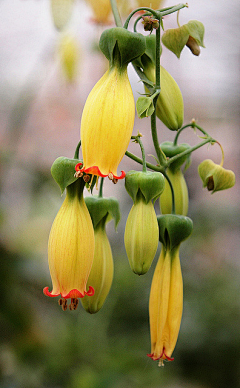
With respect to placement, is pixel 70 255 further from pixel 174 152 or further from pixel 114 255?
pixel 114 255

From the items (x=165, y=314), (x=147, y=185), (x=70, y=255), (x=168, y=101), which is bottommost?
(x=165, y=314)

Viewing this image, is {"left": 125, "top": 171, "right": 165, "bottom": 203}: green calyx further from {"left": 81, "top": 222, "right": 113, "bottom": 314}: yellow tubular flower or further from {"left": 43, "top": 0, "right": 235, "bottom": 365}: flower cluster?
{"left": 81, "top": 222, "right": 113, "bottom": 314}: yellow tubular flower

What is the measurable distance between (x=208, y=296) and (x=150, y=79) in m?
1.19

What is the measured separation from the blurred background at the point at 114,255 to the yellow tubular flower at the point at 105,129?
300 mm

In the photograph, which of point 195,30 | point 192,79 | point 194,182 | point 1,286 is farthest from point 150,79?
point 192,79

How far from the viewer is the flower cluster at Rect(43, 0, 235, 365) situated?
488 millimetres

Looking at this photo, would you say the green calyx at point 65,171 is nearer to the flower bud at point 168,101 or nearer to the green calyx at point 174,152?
the flower bud at point 168,101

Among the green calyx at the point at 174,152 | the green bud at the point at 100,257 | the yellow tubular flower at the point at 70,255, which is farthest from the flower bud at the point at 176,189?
the yellow tubular flower at the point at 70,255

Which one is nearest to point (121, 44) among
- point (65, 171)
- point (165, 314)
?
point (65, 171)

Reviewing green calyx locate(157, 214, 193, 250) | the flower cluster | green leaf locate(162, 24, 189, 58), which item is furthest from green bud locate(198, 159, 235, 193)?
green leaf locate(162, 24, 189, 58)

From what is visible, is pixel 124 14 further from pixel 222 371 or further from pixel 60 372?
pixel 222 371

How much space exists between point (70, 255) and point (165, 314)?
0.21 metres

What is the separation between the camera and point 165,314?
2.10 feet

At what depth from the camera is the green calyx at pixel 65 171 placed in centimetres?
58
